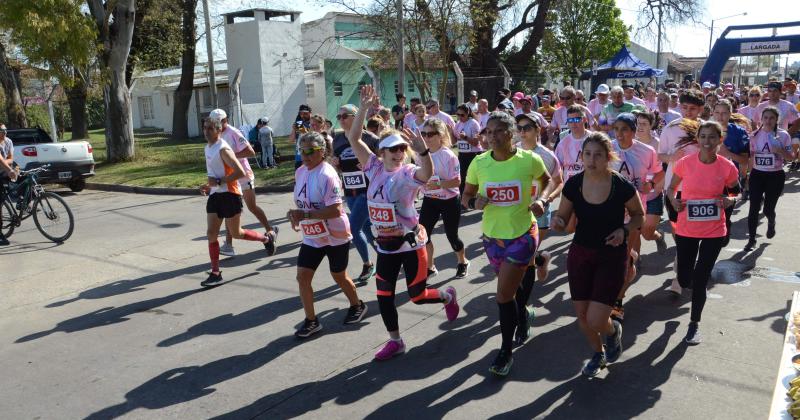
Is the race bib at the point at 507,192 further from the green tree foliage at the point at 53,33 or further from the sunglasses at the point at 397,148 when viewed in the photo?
the green tree foliage at the point at 53,33

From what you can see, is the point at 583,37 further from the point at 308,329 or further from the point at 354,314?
the point at 308,329

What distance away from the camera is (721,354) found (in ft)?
15.1

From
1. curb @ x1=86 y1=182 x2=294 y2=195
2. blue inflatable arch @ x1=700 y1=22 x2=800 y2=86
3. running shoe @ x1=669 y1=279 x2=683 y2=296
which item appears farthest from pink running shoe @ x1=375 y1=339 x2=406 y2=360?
blue inflatable arch @ x1=700 y1=22 x2=800 y2=86

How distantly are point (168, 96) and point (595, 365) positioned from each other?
3784 centimetres

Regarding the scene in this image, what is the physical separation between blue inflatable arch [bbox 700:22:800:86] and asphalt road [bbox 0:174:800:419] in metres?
14.1

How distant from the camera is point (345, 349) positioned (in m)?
5.01

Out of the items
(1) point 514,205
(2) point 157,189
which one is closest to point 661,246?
(1) point 514,205

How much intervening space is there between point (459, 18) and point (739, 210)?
12.9 m

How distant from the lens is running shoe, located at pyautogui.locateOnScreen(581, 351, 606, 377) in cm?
428

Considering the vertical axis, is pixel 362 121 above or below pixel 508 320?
above

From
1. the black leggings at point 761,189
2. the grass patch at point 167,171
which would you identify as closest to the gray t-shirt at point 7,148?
the grass patch at point 167,171

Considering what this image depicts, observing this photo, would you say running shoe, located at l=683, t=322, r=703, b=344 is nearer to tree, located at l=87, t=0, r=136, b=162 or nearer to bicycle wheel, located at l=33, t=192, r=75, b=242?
bicycle wheel, located at l=33, t=192, r=75, b=242

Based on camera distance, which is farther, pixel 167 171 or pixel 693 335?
pixel 167 171

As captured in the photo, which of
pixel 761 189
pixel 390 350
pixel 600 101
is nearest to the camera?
pixel 390 350
